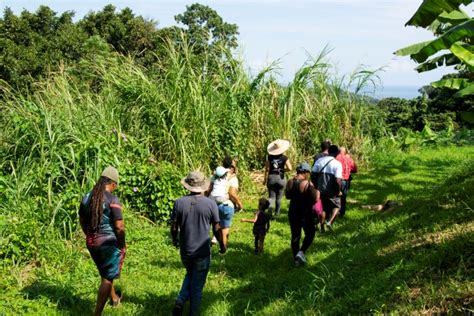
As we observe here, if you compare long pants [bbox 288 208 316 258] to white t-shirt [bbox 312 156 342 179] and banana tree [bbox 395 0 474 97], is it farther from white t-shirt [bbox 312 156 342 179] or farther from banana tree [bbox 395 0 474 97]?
banana tree [bbox 395 0 474 97]

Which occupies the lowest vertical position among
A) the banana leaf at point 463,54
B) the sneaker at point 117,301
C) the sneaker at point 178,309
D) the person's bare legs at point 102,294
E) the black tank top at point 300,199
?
the sneaker at point 117,301

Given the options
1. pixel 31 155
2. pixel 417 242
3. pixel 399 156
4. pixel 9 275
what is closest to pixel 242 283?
pixel 417 242

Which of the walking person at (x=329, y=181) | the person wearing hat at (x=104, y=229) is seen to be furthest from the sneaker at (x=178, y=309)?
the walking person at (x=329, y=181)

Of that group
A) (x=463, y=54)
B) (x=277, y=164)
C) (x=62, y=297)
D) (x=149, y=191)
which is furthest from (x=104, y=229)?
Answer: (x=463, y=54)

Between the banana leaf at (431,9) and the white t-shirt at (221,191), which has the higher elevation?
the banana leaf at (431,9)

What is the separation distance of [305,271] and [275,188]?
2870mm

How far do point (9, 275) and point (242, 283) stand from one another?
9.70ft

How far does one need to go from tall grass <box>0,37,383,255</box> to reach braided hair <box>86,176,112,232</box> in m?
1.84

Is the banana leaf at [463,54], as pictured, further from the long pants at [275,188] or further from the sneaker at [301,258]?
the long pants at [275,188]

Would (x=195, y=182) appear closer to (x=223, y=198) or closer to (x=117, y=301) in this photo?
(x=117, y=301)

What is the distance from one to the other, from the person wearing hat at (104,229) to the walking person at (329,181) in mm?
3954

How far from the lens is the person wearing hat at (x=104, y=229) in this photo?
519 centimetres

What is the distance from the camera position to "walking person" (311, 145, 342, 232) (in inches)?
319

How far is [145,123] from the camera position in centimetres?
1045
